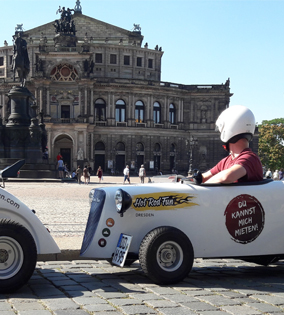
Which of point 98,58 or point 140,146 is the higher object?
point 98,58

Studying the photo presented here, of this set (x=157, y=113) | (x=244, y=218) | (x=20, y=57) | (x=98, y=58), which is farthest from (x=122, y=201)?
(x=98, y=58)

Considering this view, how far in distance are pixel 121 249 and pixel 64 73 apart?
58708mm

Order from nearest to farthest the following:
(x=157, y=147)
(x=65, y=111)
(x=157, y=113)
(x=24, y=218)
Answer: (x=24, y=218) → (x=65, y=111) → (x=157, y=147) → (x=157, y=113)

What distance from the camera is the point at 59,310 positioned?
14.7 ft

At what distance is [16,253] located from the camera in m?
5.20

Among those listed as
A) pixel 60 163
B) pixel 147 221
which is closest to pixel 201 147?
pixel 60 163

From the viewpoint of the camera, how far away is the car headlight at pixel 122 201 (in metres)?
5.56

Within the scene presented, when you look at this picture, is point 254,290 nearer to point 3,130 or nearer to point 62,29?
point 3,130

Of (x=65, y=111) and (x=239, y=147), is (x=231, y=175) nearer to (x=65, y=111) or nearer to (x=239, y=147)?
(x=239, y=147)

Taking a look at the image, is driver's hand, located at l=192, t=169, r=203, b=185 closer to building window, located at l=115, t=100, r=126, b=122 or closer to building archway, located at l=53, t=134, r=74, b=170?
building archway, located at l=53, t=134, r=74, b=170

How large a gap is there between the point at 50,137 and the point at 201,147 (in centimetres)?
2162

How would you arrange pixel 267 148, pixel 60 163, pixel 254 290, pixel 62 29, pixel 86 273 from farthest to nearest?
pixel 267 148 < pixel 62 29 < pixel 60 163 < pixel 86 273 < pixel 254 290

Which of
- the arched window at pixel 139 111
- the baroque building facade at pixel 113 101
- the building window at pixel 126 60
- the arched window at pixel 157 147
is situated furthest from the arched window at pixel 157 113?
the building window at pixel 126 60

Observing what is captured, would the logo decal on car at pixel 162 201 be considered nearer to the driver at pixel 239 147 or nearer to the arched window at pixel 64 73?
the driver at pixel 239 147
